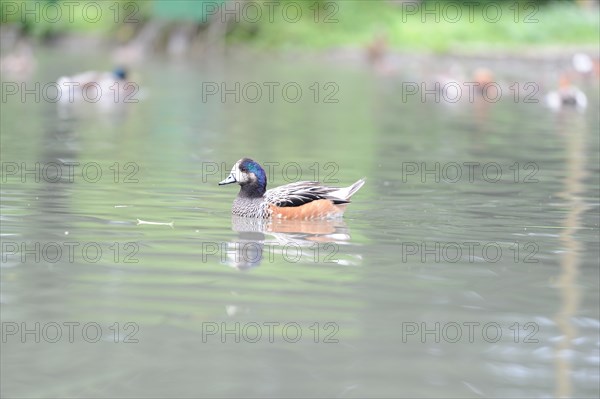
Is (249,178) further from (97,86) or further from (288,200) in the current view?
(97,86)

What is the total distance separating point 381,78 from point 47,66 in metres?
10.2

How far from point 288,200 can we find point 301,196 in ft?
0.38

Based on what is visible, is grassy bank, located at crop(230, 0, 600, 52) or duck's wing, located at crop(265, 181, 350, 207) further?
grassy bank, located at crop(230, 0, 600, 52)

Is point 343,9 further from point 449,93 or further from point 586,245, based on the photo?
point 586,245

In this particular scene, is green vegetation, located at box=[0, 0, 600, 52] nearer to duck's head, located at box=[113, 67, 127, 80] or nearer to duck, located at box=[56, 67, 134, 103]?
duck's head, located at box=[113, 67, 127, 80]

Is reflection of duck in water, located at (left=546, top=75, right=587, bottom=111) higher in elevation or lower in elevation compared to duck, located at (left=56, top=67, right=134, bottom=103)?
lower

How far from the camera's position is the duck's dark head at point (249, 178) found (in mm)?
11117

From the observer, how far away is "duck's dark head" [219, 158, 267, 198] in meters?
11.1

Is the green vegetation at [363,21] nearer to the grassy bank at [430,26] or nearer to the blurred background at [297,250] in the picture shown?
the grassy bank at [430,26]

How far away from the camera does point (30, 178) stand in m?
13.5

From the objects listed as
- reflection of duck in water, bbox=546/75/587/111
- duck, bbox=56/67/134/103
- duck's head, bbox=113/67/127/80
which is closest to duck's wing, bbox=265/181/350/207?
duck, bbox=56/67/134/103

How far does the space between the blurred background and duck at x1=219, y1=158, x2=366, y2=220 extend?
0.50 ft

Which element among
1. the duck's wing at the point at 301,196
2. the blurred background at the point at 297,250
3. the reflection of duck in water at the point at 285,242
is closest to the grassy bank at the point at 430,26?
the blurred background at the point at 297,250

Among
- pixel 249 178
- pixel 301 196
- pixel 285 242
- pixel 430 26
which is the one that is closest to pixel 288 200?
pixel 301 196
